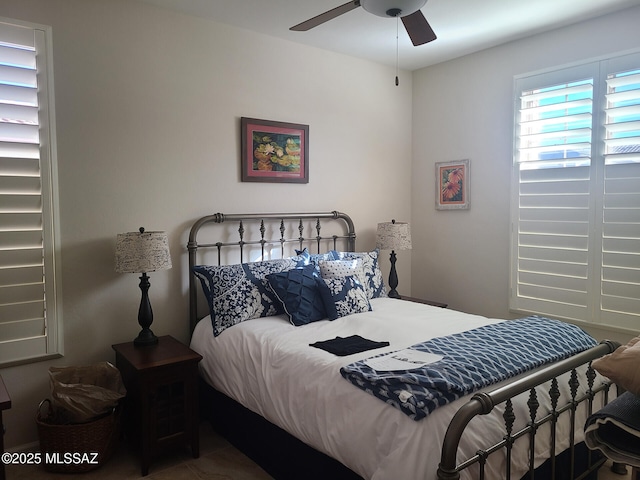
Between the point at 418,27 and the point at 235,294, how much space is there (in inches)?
73.3

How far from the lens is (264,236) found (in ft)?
11.8

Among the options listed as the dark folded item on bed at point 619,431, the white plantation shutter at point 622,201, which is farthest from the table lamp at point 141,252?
the white plantation shutter at point 622,201

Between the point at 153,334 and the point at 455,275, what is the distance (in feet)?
8.60

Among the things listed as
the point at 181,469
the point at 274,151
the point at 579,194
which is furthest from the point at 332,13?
the point at 181,469

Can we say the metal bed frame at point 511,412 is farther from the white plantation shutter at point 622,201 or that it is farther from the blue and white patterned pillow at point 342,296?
the white plantation shutter at point 622,201

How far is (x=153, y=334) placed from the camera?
2953 millimetres

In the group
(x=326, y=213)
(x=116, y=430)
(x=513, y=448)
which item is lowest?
(x=116, y=430)

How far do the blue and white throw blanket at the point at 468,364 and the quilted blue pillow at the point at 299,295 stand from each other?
89 centimetres

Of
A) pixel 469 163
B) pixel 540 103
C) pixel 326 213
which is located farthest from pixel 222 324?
pixel 540 103

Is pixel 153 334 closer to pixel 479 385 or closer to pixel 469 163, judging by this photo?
pixel 479 385

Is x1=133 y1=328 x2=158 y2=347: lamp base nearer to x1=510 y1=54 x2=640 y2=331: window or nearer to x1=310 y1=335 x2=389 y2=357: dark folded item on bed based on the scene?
x1=310 y1=335 x2=389 y2=357: dark folded item on bed

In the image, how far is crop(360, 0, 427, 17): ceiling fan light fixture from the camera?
2.12m

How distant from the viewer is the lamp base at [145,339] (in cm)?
284

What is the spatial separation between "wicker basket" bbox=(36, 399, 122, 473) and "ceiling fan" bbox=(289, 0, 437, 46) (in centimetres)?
244
